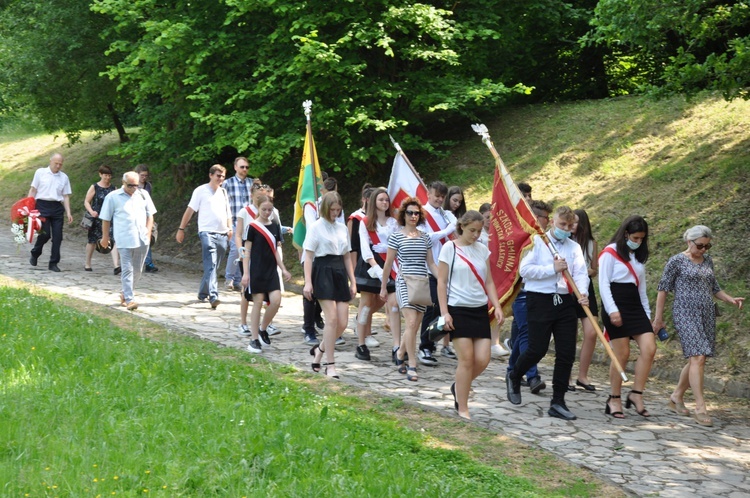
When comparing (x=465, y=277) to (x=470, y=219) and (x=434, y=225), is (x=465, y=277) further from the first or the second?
(x=434, y=225)

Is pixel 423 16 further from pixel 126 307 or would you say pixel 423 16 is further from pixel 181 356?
pixel 181 356

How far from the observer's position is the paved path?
7.72 meters

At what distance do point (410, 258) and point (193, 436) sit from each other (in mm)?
4353

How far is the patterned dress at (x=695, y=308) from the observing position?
9.64 metres

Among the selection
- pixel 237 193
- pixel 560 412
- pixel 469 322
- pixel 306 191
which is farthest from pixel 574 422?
pixel 237 193

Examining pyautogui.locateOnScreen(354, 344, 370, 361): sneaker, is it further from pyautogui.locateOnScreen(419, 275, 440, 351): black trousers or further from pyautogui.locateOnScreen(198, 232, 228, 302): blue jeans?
pyautogui.locateOnScreen(198, 232, 228, 302): blue jeans

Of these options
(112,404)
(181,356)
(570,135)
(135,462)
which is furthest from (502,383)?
(570,135)

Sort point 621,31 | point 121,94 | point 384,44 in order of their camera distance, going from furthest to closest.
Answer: point 121,94, point 384,44, point 621,31

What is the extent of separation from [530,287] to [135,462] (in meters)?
→ 4.54

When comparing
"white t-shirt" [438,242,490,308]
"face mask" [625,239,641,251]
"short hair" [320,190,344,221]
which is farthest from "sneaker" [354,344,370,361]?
"face mask" [625,239,641,251]

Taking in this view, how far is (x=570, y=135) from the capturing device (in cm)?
1939

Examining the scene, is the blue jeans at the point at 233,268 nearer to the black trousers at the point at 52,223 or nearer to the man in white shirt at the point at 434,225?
the black trousers at the point at 52,223

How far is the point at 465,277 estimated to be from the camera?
9000mm

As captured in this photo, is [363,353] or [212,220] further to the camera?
[212,220]
